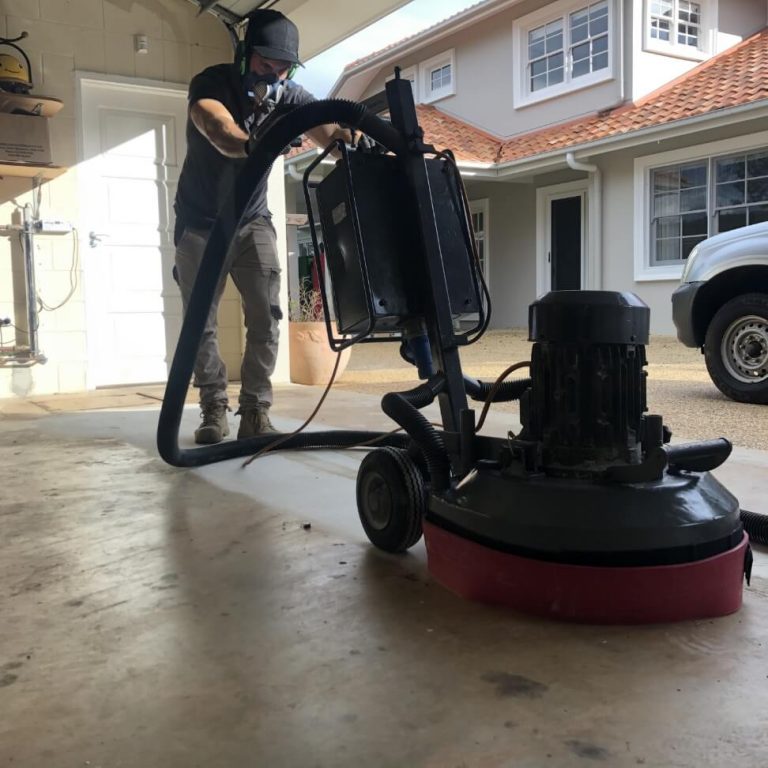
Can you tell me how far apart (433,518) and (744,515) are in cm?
74

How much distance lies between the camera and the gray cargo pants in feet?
10.4

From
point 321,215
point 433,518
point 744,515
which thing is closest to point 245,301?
point 321,215

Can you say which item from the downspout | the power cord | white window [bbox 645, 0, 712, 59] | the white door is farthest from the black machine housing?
white window [bbox 645, 0, 712, 59]

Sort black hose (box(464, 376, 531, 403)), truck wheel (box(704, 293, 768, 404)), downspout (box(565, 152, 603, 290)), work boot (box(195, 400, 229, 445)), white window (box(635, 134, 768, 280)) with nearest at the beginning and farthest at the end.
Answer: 1. black hose (box(464, 376, 531, 403))
2. work boot (box(195, 400, 229, 445))
3. truck wheel (box(704, 293, 768, 404))
4. white window (box(635, 134, 768, 280))
5. downspout (box(565, 152, 603, 290))

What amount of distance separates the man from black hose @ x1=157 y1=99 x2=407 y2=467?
0.36 meters

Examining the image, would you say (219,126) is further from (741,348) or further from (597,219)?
(597,219)

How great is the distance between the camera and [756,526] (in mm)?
1696

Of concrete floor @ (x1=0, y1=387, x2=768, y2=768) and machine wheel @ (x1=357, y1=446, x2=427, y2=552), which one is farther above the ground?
machine wheel @ (x1=357, y1=446, x2=427, y2=552)

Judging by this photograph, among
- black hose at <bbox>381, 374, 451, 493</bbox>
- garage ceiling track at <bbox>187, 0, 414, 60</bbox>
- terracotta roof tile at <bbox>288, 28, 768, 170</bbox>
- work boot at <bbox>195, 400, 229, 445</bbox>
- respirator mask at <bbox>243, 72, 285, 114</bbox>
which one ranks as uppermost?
terracotta roof tile at <bbox>288, 28, 768, 170</bbox>

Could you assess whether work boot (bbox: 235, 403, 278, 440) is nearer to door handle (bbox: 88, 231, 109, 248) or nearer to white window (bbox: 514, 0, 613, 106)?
door handle (bbox: 88, 231, 109, 248)

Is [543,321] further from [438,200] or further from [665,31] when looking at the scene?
[665,31]

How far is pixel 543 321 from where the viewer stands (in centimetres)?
139

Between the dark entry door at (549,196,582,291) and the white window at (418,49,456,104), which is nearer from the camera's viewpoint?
the dark entry door at (549,196,582,291)

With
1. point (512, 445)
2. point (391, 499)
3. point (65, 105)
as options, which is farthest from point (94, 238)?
point (512, 445)
